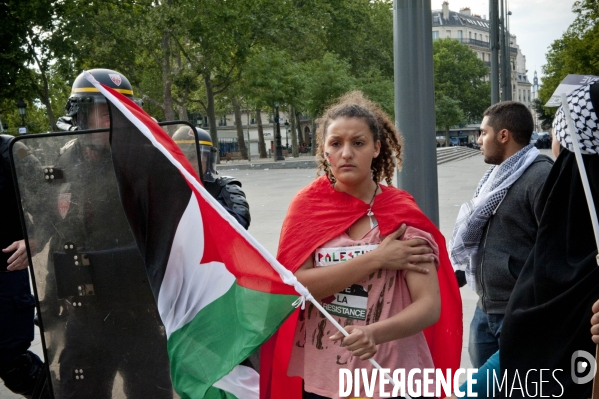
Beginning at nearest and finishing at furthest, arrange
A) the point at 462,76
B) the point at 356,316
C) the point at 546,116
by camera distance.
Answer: the point at 356,316
the point at 546,116
the point at 462,76

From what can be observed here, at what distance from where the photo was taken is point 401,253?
2.29 meters

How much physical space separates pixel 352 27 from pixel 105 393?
45226mm

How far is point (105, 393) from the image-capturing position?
2816mm

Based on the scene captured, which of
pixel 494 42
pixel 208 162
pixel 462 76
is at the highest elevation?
pixel 462 76

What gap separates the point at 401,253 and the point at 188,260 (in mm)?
735

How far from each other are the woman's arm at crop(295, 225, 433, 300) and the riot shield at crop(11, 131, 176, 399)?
777mm

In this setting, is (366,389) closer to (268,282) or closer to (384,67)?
(268,282)

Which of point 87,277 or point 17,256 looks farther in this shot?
point 17,256

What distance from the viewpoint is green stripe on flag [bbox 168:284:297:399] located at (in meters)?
2.29

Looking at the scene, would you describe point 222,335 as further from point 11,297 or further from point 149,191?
point 11,297

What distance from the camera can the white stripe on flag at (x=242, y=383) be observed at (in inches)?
97.2

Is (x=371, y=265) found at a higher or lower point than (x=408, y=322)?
higher

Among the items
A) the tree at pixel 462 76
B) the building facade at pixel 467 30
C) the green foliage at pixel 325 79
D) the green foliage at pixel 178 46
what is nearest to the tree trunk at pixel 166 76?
the green foliage at pixel 178 46

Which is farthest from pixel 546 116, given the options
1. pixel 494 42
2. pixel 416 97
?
pixel 416 97
